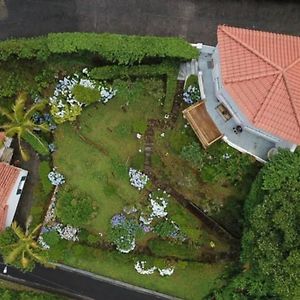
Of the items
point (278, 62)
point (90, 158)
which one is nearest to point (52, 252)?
point (90, 158)

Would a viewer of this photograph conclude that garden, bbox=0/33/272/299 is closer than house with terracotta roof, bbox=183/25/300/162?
No

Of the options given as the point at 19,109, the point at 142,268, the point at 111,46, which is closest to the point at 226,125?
the point at 111,46

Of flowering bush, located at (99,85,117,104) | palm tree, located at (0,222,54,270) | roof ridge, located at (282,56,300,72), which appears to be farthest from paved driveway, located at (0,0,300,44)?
palm tree, located at (0,222,54,270)

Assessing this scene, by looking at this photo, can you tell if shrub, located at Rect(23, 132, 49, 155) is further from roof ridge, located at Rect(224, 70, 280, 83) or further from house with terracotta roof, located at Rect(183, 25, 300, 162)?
roof ridge, located at Rect(224, 70, 280, 83)

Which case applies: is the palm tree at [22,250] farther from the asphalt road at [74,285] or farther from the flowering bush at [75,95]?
the flowering bush at [75,95]

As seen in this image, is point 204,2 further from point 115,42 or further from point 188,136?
point 188,136
